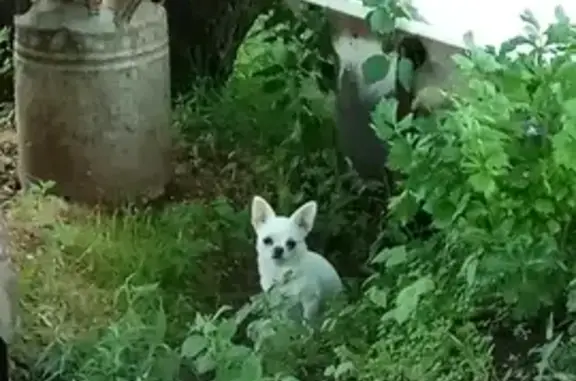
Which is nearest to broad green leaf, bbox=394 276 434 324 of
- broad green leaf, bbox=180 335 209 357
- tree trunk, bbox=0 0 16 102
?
broad green leaf, bbox=180 335 209 357

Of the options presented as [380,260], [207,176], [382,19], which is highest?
[382,19]

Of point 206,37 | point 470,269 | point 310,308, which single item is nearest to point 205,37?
point 206,37

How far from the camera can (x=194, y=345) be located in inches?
101

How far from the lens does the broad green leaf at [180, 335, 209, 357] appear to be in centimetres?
257

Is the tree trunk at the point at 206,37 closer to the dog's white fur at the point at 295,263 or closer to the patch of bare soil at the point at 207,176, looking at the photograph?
the patch of bare soil at the point at 207,176

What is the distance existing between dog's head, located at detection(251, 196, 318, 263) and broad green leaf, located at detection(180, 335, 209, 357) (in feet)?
1.23

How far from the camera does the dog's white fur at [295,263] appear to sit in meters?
2.88

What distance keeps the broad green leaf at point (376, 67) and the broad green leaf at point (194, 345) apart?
83 cm

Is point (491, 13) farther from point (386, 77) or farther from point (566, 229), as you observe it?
point (566, 229)

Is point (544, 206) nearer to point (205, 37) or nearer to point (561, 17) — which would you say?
point (561, 17)

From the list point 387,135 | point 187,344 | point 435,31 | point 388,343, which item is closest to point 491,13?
point 435,31

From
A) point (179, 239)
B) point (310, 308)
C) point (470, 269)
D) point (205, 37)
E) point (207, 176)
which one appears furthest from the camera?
point (205, 37)

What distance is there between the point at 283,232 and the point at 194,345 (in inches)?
16.8

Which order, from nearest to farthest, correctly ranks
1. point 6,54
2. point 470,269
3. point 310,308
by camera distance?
point 470,269, point 310,308, point 6,54
